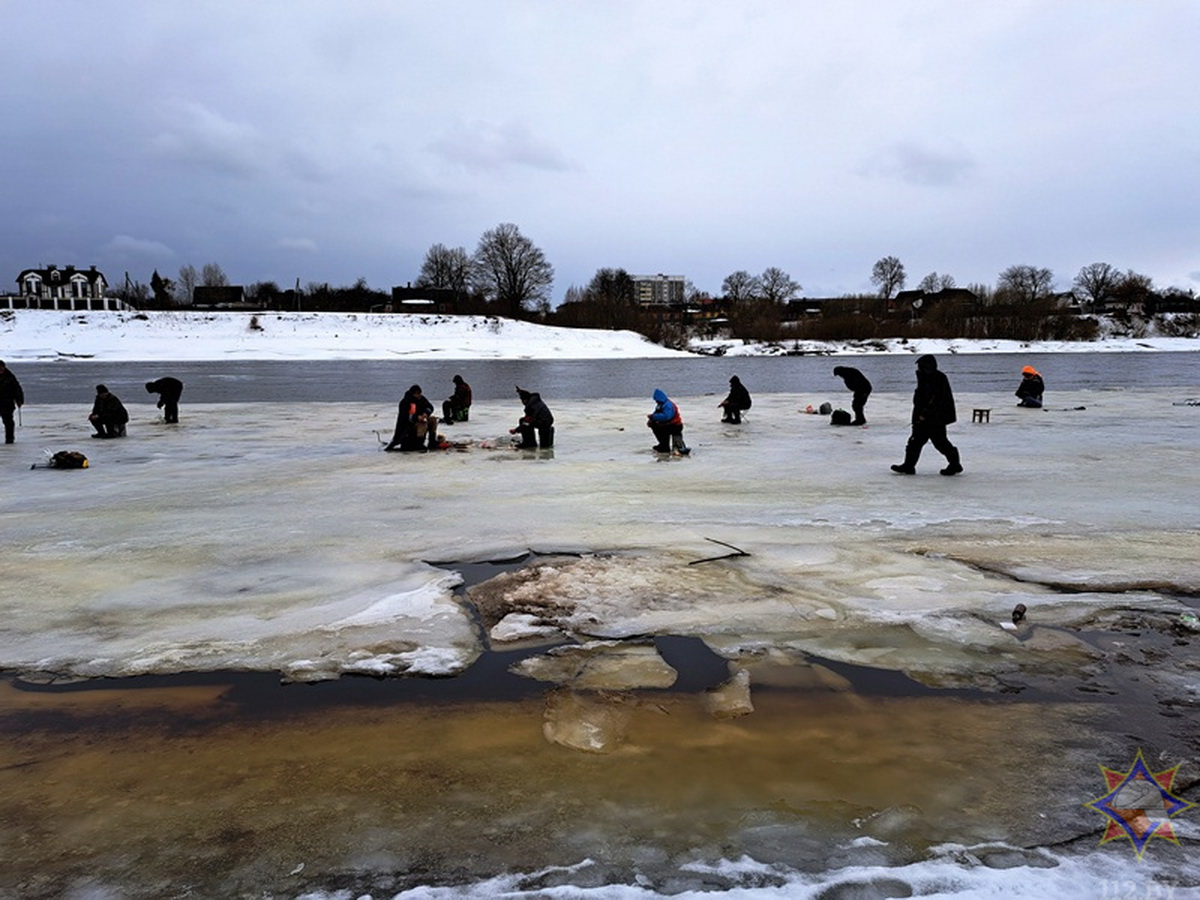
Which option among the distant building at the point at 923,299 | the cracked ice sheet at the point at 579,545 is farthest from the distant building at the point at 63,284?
the cracked ice sheet at the point at 579,545

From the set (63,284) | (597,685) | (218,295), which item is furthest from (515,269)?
(597,685)

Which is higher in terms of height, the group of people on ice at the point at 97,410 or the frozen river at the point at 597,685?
the group of people on ice at the point at 97,410

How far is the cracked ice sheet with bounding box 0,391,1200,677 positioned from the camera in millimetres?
5223

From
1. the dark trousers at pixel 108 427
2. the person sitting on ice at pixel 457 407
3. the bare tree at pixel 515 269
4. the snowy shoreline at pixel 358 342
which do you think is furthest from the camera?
the bare tree at pixel 515 269

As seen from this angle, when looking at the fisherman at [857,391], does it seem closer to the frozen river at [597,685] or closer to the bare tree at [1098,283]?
the frozen river at [597,685]

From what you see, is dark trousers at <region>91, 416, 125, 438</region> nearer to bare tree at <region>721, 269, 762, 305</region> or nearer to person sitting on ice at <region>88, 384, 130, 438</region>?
person sitting on ice at <region>88, 384, 130, 438</region>

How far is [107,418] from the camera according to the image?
15.9 meters

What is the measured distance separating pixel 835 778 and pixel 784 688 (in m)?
0.93

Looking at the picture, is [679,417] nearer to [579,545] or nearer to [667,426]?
[667,426]

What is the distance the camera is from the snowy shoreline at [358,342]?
6806 centimetres

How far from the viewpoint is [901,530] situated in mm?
7859

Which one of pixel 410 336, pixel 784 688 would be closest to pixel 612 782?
pixel 784 688

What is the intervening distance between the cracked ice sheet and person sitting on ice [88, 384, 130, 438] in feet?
5.70

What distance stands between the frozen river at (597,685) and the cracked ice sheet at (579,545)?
0.05 m
